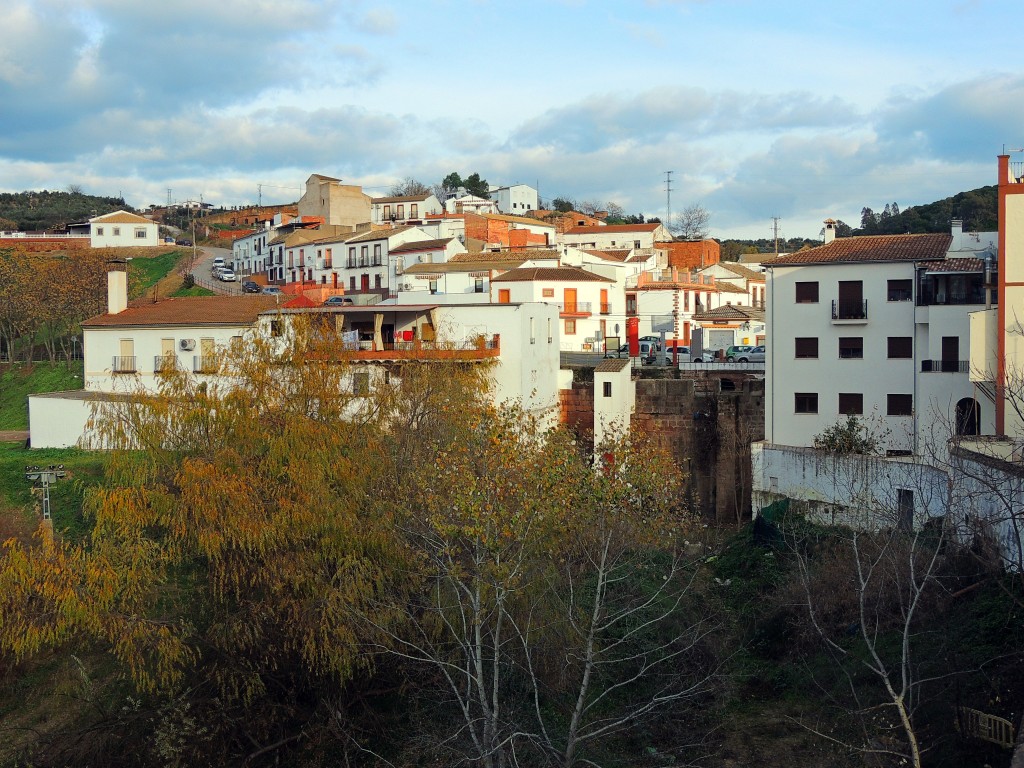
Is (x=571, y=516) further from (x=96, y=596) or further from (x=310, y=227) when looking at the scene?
(x=310, y=227)

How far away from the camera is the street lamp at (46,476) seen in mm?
26422

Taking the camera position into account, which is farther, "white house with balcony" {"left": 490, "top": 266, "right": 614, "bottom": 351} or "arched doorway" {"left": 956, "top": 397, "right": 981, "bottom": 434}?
"white house with balcony" {"left": 490, "top": 266, "right": 614, "bottom": 351}

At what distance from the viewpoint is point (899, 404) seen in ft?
102

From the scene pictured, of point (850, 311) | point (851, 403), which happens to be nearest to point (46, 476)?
point (851, 403)

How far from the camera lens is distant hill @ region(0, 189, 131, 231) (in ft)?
328

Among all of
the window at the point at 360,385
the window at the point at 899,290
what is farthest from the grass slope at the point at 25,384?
the window at the point at 899,290

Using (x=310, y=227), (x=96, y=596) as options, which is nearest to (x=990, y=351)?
(x=96, y=596)

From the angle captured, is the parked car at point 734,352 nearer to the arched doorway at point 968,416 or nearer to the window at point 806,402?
the window at point 806,402

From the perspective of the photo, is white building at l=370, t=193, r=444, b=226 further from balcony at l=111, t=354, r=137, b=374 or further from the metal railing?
balcony at l=111, t=354, r=137, b=374

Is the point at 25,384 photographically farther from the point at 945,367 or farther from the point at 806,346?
the point at 945,367

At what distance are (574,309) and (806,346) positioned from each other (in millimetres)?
17330

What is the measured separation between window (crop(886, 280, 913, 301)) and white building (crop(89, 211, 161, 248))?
58.1m

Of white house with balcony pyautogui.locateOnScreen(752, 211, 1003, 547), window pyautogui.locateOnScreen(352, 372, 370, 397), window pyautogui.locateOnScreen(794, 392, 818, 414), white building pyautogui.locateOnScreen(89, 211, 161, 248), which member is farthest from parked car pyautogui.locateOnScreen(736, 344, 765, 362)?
white building pyautogui.locateOnScreen(89, 211, 161, 248)

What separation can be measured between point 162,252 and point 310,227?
1100 cm
